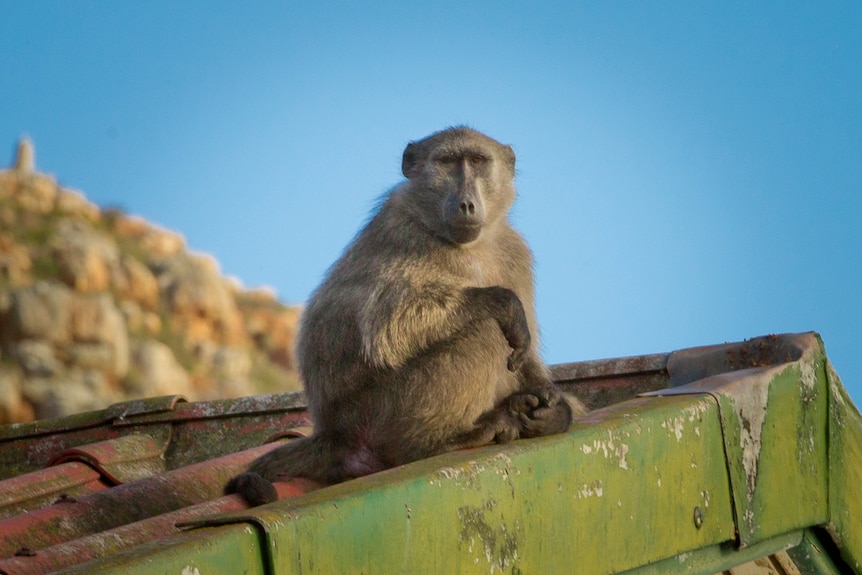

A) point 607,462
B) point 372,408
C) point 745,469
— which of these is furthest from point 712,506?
point 372,408

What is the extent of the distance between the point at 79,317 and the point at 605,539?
37.7 meters

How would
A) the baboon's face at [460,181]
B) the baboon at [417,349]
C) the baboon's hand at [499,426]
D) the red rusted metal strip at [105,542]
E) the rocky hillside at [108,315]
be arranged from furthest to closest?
the rocky hillside at [108,315], the baboon's face at [460,181], the baboon at [417,349], the baboon's hand at [499,426], the red rusted metal strip at [105,542]

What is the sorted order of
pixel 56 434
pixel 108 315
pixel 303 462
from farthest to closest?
pixel 108 315 → pixel 56 434 → pixel 303 462

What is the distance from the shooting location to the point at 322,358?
4.59 m

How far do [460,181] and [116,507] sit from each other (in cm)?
174

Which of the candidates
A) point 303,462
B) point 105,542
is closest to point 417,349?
point 303,462

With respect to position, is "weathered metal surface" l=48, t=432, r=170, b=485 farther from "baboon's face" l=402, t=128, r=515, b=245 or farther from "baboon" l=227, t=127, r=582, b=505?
"baboon's face" l=402, t=128, r=515, b=245

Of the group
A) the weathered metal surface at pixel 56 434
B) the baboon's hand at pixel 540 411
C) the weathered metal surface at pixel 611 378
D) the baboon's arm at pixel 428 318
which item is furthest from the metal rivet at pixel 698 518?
the weathered metal surface at pixel 56 434

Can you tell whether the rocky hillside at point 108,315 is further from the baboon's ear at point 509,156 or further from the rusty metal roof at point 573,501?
the rusty metal roof at point 573,501

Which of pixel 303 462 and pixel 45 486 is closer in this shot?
pixel 303 462

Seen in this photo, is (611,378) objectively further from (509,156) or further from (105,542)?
(105,542)

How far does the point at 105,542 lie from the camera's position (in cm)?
338

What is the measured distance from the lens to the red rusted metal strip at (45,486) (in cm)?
457

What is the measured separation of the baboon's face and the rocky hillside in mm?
31483
